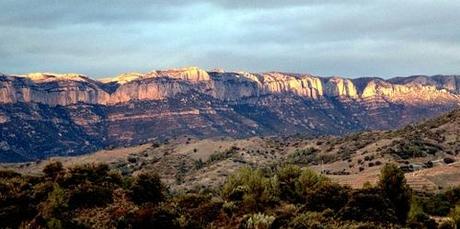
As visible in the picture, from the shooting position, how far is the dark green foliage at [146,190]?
39469 millimetres

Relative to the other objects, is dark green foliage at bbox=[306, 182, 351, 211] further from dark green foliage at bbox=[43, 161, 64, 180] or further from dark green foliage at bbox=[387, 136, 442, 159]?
dark green foliage at bbox=[387, 136, 442, 159]

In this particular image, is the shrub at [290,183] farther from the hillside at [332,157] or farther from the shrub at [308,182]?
the hillside at [332,157]

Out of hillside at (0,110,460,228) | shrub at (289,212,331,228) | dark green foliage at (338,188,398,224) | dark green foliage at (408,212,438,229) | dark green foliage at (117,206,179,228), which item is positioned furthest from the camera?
dark green foliage at (408,212,438,229)

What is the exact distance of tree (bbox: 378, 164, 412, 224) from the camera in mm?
43688

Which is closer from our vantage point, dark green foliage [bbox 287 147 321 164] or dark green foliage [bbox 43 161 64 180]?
dark green foliage [bbox 43 161 64 180]

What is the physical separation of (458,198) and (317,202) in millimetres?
22934

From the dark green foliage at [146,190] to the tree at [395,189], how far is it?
15.6m

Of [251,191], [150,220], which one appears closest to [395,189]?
[251,191]

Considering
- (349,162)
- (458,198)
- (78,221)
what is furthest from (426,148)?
(78,221)

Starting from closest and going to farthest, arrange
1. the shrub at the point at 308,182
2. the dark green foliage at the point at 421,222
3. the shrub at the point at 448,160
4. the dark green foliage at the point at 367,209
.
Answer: the dark green foliage at the point at 367,209, the dark green foliage at the point at 421,222, the shrub at the point at 308,182, the shrub at the point at 448,160

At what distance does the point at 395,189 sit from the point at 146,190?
17.6 m

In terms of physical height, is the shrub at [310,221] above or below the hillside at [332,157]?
above

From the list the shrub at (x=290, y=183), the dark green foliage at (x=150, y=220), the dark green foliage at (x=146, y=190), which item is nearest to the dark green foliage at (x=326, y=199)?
the shrub at (x=290, y=183)

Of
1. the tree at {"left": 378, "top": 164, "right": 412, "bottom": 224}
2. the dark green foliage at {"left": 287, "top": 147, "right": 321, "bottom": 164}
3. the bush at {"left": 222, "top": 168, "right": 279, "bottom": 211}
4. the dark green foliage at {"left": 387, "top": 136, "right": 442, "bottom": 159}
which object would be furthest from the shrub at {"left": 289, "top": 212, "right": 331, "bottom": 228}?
the dark green foliage at {"left": 287, "top": 147, "right": 321, "bottom": 164}
